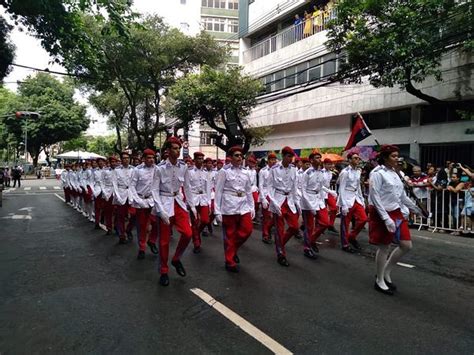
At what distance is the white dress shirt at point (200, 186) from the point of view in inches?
336

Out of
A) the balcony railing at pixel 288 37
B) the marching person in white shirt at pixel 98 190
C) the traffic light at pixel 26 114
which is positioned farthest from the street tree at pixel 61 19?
the traffic light at pixel 26 114

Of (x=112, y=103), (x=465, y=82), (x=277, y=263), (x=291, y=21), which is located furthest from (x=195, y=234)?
(x=112, y=103)

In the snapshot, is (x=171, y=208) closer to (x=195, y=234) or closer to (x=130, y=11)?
(x=195, y=234)

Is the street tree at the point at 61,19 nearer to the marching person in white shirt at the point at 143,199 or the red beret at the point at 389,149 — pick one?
the marching person in white shirt at the point at 143,199

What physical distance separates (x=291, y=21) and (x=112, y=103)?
1676cm

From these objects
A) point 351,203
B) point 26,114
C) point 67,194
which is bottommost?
point 67,194

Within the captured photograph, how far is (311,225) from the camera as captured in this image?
291 inches

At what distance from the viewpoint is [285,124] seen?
25.9 meters

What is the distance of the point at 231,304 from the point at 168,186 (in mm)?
1988

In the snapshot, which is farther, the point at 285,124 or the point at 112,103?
the point at 112,103

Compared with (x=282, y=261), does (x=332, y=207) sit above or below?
above

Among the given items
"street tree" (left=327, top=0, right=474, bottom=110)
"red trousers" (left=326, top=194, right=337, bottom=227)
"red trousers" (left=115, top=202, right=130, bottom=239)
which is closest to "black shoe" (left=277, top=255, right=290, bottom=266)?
"red trousers" (left=326, top=194, right=337, bottom=227)

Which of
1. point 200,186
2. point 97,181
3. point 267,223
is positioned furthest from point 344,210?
point 97,181

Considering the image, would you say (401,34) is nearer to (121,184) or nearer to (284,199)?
(284,199)
